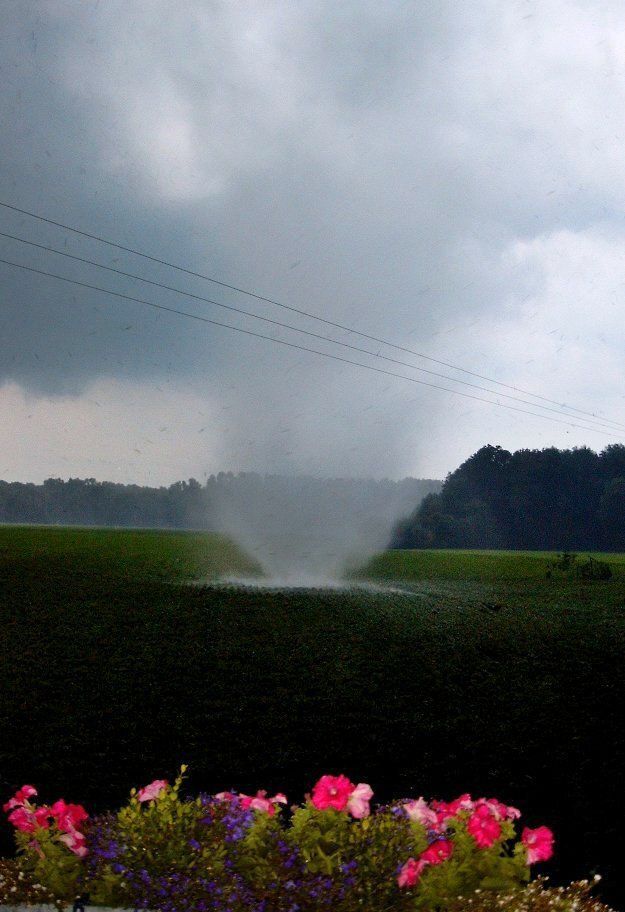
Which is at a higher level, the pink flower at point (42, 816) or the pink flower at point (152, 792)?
the pink flower at point (152, 792)

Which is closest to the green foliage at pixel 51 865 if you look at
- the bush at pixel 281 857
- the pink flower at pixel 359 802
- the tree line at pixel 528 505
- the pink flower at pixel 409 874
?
the bush at pixel 281 857

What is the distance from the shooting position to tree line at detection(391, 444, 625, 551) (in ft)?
270

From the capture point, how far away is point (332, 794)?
14.4ft

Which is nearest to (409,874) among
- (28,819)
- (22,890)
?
(22,890)

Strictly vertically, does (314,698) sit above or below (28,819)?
below

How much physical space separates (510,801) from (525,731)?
2791 mm

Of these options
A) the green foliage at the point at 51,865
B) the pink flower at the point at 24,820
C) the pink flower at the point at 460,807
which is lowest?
the green foliage at the point at 51,865

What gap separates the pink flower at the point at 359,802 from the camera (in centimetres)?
431

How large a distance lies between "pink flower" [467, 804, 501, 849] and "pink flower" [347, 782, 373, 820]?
58cm

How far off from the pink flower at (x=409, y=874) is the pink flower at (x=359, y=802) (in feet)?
1.33

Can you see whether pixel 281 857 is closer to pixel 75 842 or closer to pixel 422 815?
pixel 422 815

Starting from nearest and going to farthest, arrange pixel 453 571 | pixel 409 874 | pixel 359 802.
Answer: pixel 409 874 → pixel 359 802 → pixel 453 571

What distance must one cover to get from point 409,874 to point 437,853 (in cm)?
25

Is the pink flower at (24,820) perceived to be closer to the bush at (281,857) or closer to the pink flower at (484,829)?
the bush at (281,857)
